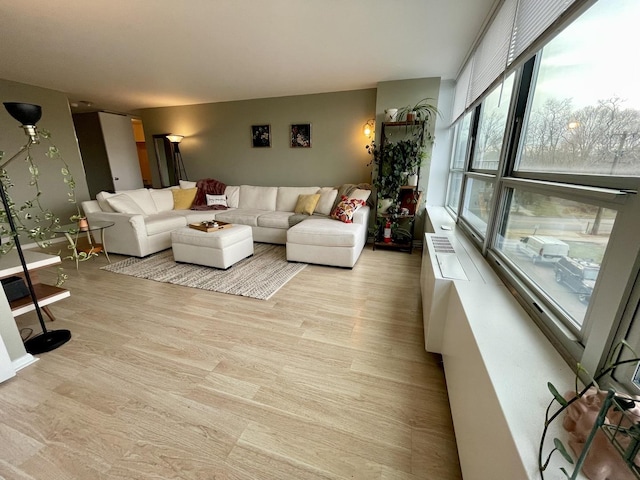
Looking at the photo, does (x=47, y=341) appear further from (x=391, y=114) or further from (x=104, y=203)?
(x=391, y=114)

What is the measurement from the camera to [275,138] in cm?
458

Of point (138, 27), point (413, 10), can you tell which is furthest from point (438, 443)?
point (138, 27)

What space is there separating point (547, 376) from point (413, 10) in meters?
2.50

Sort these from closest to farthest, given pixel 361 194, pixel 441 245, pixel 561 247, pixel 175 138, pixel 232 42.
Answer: pixel 561 247, pixel 441 245, pixel 232 42, pixel 361 194, pixel 175 138

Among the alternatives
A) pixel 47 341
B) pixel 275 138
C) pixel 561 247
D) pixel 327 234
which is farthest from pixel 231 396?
pixel 275 138

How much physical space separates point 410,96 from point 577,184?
317 centimetres

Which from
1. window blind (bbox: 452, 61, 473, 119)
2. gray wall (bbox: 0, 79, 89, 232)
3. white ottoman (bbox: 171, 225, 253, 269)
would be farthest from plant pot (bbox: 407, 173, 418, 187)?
gray wall (bbox: 0, 79, 89, 232)

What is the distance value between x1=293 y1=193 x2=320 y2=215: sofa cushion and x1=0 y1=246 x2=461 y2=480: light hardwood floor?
2.00 m

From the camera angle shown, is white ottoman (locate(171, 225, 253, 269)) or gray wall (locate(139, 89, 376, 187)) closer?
white ottoman (locate(171, 225, 253, 269))

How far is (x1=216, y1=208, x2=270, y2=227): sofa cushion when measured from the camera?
3.99 meters

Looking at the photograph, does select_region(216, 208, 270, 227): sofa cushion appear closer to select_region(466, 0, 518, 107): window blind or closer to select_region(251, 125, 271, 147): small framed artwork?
select_region(251, 125, 271, 147): small framed artwork

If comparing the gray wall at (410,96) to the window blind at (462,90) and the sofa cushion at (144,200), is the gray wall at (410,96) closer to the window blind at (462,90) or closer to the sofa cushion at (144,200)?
the window blind at (462,90)

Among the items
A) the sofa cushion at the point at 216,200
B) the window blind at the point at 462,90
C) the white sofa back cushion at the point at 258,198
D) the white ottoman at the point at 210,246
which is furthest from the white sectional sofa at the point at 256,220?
the window blind at the point at 462,90

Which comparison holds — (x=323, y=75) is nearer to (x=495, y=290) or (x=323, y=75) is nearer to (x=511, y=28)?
(x=511, y=28)
